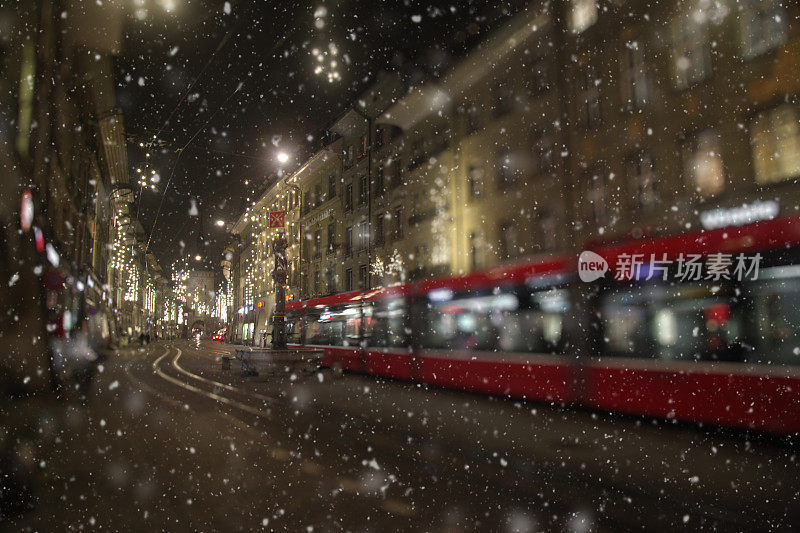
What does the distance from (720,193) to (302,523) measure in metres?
14.4

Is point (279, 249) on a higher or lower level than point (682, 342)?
higher

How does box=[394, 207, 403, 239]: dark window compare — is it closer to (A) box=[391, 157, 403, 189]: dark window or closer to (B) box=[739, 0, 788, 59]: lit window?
(A) box=[391, 157, 403, 189]: dark window

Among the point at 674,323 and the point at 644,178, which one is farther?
the point at 644,178

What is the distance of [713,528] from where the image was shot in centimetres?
426

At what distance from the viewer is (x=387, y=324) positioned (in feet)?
55.1

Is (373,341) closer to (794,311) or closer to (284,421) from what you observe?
(284,421)

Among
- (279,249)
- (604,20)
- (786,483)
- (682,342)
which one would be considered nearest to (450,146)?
(604,20)

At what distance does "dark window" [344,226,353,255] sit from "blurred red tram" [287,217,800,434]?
20.1 metres

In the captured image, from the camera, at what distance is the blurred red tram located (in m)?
7.44

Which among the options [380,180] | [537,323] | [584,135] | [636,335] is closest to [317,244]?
[380,180]

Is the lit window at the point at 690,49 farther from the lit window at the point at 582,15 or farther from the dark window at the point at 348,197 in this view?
the dark window at the point at 348,197

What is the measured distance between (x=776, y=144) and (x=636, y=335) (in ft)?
25.8

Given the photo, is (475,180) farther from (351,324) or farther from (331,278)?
(331,278)

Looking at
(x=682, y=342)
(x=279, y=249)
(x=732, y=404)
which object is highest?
(x=279, y=249)
